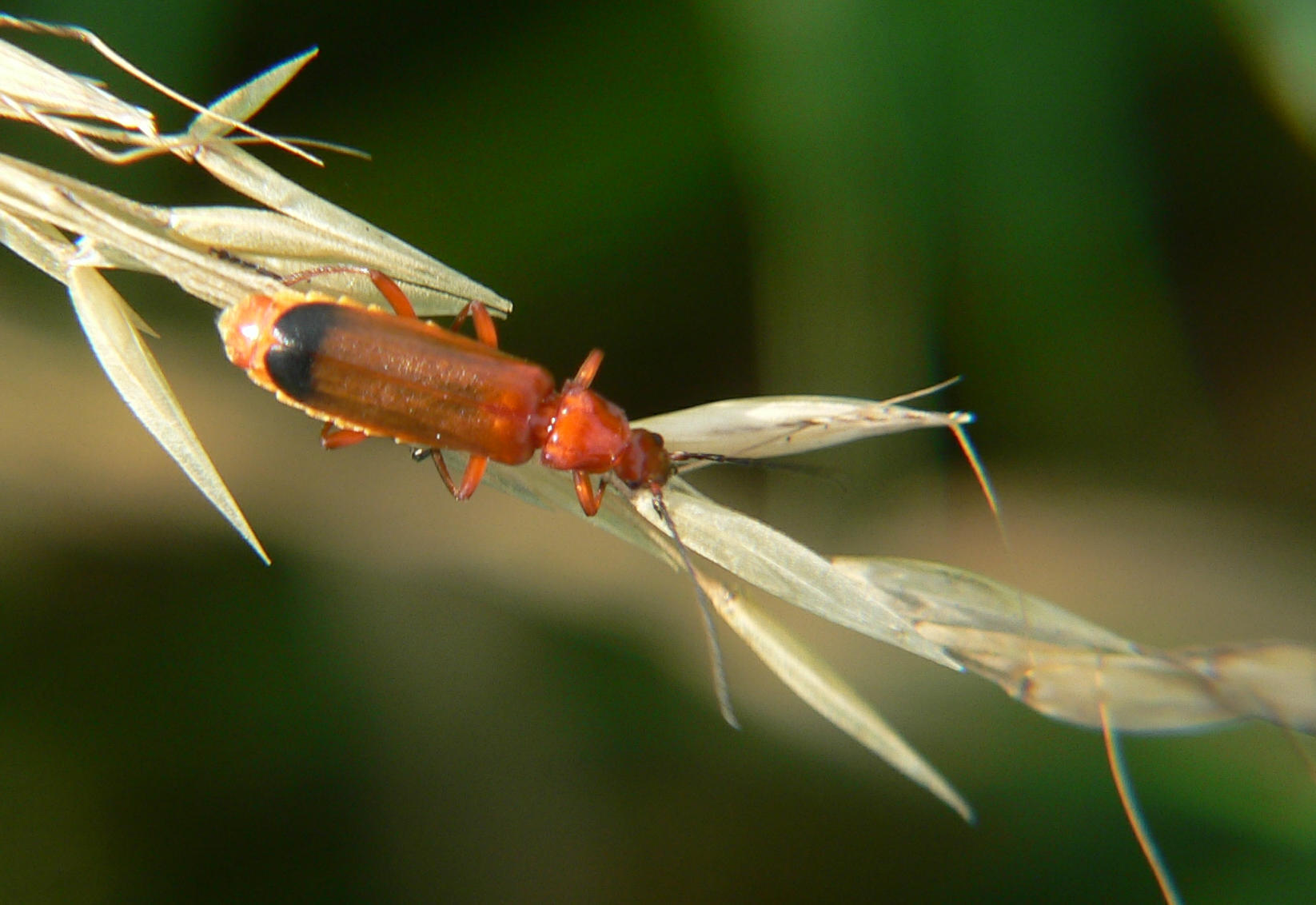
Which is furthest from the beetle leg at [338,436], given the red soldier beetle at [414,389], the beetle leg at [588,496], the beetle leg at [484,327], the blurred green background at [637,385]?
the beetle leg at [588,496]

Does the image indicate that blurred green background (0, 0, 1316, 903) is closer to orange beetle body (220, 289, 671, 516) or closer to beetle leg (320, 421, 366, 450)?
beetle leg (320, 421, 366, 450)

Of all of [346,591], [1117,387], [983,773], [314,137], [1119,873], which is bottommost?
[1119,873]

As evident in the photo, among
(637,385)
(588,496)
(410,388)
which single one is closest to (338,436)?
(410,388)

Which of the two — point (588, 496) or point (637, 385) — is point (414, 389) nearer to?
point (588, 496)

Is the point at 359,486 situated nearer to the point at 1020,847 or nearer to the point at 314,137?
the point at 314,137

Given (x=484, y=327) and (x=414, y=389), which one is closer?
(x=414, y=389)

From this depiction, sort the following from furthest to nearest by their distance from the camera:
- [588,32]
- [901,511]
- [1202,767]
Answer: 1. [901,511]
2. [588,32]
3. [1202,767]

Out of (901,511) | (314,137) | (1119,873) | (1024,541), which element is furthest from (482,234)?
(1119,873)
